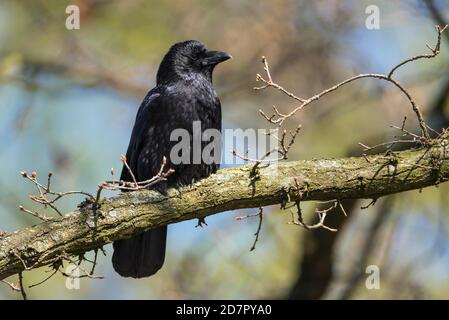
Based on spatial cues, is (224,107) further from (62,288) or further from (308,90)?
(62,288)

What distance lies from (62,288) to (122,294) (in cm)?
102

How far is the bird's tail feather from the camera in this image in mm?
5703

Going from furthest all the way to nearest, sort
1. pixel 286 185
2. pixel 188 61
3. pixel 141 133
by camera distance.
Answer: pixel 188 61 → pixel 141 133 → pixel 286 185

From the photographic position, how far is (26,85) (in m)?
7.94

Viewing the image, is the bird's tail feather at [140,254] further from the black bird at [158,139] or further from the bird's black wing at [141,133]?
the bird's black wing at [141,133]

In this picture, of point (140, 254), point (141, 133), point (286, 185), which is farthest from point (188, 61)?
point (286, 185)

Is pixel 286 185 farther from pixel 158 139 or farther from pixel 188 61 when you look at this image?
pixel 188 61

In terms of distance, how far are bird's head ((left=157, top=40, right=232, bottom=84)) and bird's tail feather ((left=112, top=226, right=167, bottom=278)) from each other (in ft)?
4.33

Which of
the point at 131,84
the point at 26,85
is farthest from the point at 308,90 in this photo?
the point at 26,85

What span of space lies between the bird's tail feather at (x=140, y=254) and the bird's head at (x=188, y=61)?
4.33ft

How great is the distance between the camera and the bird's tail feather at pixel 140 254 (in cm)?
570

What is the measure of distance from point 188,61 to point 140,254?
5.59ft

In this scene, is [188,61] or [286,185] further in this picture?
[188,61]

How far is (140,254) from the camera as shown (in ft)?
19.0
